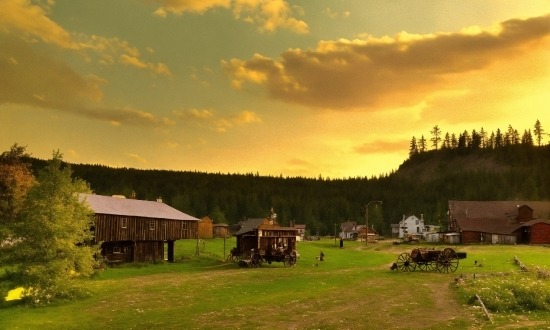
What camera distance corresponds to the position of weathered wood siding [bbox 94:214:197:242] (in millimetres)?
62656

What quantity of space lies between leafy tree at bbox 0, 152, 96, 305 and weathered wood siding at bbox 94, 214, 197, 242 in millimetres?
19772

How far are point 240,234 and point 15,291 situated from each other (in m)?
35.4

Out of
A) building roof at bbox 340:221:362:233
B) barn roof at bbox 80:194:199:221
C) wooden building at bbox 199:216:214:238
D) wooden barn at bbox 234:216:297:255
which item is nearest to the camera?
barn roof at bbox 80:194:199:221

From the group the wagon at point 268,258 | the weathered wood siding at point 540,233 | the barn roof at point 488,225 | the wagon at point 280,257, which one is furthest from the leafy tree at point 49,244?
the weathered wood siding at point 540,233

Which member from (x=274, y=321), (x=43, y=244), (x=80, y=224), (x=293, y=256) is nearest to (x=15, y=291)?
(x=43, y=244)

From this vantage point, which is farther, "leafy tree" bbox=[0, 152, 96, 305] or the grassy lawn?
"leafy tree" bbox=[0, 152, 96, 305]

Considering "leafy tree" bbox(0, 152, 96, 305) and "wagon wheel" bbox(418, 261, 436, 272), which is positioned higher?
"leafy tree" bbox(0, 152, 96, 305)

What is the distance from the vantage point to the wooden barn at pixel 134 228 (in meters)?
63.5

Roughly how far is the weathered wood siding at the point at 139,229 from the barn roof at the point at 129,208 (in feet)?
2.01

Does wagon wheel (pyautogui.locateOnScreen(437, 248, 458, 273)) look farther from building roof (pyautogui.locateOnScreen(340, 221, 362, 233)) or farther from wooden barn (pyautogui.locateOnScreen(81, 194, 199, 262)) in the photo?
building roof (pyautogui.locateOnScreen(340, 221, 362, 233))

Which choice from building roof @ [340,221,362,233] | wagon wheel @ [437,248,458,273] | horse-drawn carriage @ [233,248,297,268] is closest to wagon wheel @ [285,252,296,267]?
horse-drawn carriage @ [233,248,297,268]

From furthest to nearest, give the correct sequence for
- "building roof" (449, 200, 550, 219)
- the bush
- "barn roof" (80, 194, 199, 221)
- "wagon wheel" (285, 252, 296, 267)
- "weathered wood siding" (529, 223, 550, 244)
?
"building roof" (449, 200, 550, 219)
"weathered wood siding" (529, 223, 550, 244)
"barn roof" (80, 194, 199, 221)
"wagon wheel" (285, 252, 296, 267)
the bush

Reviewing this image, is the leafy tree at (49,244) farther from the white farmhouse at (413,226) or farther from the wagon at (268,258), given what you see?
the white farmhouse at (413,226)

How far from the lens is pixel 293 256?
60750mm
